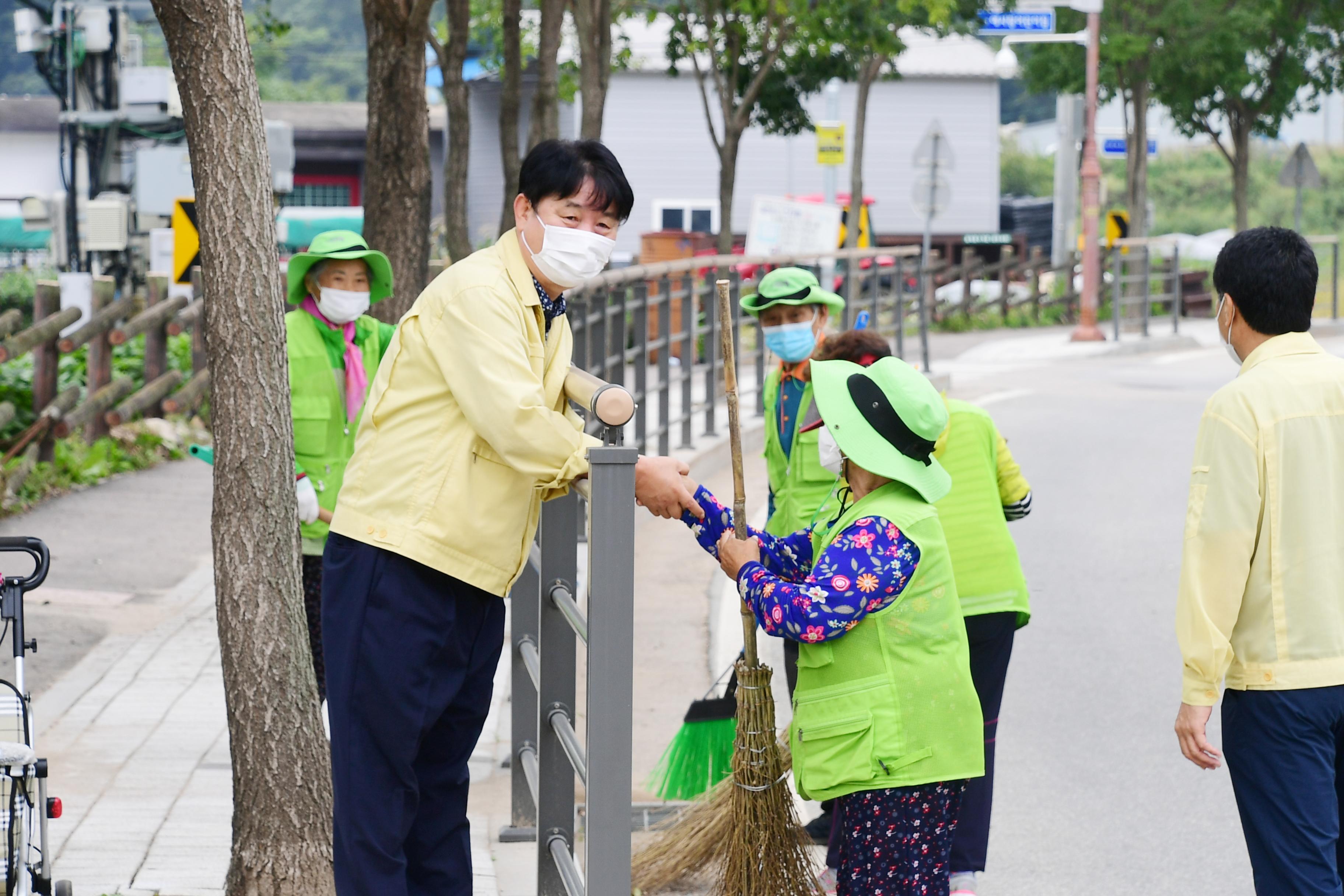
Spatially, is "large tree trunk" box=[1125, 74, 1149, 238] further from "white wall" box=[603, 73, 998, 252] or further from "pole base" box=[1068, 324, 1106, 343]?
"white wall" box=[603, 73, 998, 252]

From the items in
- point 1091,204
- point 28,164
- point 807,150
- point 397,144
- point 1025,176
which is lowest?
point 397,144

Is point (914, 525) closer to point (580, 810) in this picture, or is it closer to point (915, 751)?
point (915, 751)

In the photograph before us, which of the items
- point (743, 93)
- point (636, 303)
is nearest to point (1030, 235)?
point (743, 93)

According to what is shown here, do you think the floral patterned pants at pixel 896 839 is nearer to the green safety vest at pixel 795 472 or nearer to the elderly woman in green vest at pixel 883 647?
the elderly woman in green vest at pixel 883 647

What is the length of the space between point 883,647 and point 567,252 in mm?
996

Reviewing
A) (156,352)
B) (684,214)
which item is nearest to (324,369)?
(156,352)

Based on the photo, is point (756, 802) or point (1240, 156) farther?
point (1240, 156)

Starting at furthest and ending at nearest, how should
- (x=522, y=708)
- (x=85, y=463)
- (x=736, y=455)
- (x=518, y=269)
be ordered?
(x=85, y=463) < (x=522, y=708) < (x=736, y=455) < (x=518, y=269)

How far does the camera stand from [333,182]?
48500mm

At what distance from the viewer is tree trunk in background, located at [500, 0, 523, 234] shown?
1162 centimetres

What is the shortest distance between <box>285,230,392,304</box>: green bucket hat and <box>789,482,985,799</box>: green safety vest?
93.4 inches

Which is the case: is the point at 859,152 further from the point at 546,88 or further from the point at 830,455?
the point at 830,455

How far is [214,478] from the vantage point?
13.1 ft

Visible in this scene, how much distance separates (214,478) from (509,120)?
29.9 feet
